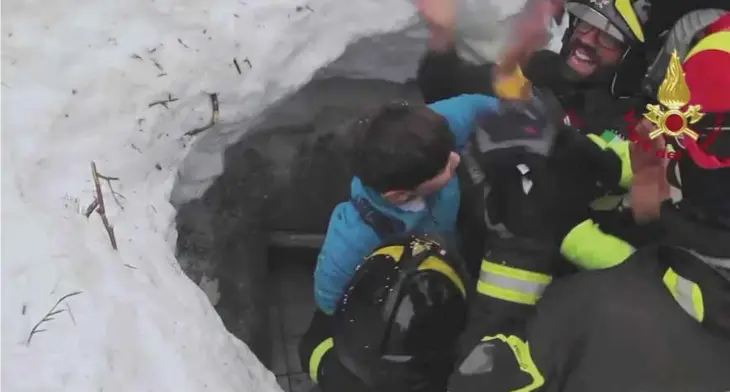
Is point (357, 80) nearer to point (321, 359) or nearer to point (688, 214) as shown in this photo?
point (321, 359)

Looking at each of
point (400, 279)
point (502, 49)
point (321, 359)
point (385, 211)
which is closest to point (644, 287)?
point (400, 279)

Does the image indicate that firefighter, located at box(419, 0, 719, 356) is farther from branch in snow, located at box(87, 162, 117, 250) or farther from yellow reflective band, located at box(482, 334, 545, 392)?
branch in snow, located at box(87, 162, 117, 250)

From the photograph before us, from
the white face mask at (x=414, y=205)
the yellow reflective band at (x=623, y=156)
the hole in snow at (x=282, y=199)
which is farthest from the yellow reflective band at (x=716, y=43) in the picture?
the hole in snow at (x=282, y=199)

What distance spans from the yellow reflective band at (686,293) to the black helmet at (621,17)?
1.72 feet

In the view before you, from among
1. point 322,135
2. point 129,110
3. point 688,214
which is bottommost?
point 322,135

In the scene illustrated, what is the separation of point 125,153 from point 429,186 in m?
0.63

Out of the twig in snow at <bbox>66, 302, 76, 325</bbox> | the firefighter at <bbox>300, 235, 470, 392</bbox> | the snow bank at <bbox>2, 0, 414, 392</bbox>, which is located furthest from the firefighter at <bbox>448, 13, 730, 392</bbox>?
the twig in snow at <bbox>66, 302, 76, 325</bbox>

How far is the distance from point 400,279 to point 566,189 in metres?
0.38

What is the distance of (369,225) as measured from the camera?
1679 mm

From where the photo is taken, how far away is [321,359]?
72.6 inches

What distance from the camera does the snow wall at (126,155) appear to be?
1.30 metres

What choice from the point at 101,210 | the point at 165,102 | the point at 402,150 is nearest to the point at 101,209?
the point at 101,210

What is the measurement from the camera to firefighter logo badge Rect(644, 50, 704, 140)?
1.03 metres

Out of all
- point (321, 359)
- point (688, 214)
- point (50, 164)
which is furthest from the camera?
point (321, 359)
